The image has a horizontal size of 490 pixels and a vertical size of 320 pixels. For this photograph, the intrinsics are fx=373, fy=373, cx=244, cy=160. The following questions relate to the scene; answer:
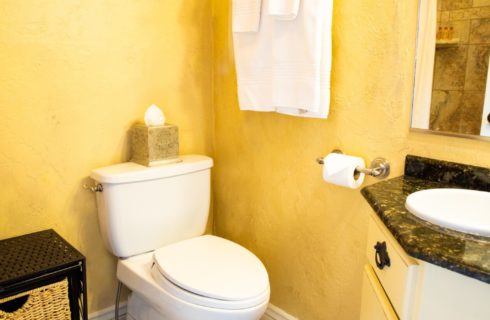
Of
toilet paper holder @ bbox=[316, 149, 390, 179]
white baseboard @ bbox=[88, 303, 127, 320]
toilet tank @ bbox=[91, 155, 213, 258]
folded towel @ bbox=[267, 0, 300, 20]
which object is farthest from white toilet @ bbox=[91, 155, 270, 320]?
folded towel @ bbox=[267, 0, 300, 20]

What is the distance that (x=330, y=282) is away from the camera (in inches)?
57.0

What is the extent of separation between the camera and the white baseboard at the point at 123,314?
1602 mm

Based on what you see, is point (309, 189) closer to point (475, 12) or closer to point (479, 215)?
point (479, 215)

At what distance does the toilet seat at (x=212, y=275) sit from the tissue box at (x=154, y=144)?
36 centimetres

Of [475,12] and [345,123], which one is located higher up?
[475,12]

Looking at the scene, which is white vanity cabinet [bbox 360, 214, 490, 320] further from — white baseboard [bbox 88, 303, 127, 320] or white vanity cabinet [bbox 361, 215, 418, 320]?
white baseboard [bbox 88, 303, 127, 320]

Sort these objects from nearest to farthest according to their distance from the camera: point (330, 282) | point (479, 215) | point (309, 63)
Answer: point (479, 215), point (309, 63), point (330, 282)

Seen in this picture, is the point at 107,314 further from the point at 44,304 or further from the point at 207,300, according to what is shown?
the point at 207,300

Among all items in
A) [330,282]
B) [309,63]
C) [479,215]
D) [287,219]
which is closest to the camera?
[479,215]

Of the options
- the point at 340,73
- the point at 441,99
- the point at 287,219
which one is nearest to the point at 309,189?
the point at 287,219

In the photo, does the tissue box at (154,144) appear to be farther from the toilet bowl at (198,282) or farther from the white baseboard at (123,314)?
the white baseboard at (123,314)

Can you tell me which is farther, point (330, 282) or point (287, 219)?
point (287, 219)

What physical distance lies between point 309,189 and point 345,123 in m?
0.31

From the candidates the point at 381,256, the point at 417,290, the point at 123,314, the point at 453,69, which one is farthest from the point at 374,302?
the point at 123,314
